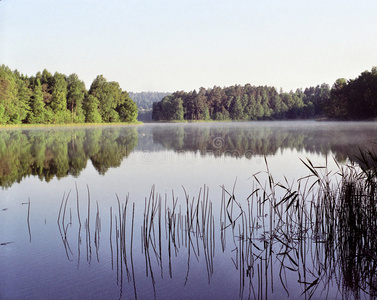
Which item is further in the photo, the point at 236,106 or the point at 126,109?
the point at 236,106

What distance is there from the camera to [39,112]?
59375 millimetres

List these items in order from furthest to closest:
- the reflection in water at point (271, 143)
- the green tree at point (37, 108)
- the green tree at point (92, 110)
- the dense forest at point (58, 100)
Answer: the green tree at point (92, 110) < the green tree at point (37, 108) < the dense forest at point (58, 100) < the reflection in water at point (271, 143)

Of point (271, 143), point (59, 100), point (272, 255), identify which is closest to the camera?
point (272, 255)

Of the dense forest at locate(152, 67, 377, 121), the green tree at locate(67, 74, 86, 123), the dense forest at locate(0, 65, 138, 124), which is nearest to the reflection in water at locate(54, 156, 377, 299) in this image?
the dense forest at locate(0, 65, 138, 124)

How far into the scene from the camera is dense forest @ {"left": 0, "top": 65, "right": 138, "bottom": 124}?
51441 mm

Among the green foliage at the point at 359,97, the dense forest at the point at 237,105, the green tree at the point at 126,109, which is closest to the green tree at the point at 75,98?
the green tree at the point at 126,109

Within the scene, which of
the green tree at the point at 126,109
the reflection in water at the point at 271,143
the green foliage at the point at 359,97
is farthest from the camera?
the green tree at the point at 126,109

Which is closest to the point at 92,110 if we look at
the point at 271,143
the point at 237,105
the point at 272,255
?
the point at 271,143

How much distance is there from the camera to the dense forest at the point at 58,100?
5144 cm

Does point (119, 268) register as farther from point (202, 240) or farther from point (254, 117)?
point (254, 117)

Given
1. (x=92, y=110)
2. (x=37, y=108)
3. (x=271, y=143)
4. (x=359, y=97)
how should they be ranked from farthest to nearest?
1. (x=92, y=110)
2. (x=359, y=97)
3. (x=37, y=108)
4. (x=271, y=143)

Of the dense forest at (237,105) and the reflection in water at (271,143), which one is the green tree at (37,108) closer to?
the reflection in water at (271,143)

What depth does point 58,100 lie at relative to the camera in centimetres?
6372

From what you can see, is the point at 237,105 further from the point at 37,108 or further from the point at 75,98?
the point at 37,108
